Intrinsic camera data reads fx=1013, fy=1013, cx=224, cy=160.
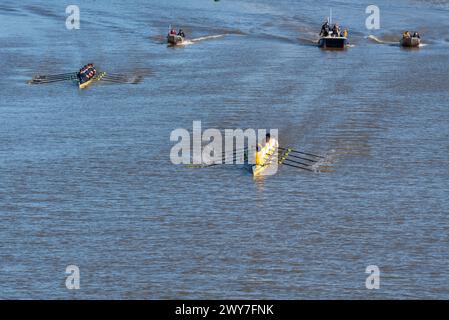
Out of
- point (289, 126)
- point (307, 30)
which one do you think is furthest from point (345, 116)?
point (307, 30)

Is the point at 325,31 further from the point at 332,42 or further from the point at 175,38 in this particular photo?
the point at 175,38

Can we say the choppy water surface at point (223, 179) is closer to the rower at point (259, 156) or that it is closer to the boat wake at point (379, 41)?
the rower at point (259, 156)

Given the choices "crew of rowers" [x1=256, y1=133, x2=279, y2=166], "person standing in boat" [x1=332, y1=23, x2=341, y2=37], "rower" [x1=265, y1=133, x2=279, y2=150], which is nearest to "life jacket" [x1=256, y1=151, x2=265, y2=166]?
"crew of rowers" [x1=256, y1=133, x2=279, y2=166]

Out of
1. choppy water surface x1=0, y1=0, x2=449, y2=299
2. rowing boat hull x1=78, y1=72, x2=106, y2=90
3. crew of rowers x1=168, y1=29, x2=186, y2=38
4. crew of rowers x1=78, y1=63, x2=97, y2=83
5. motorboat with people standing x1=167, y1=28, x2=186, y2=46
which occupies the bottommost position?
choppy water surface x1=0, y1=0, x2=449, y2=299

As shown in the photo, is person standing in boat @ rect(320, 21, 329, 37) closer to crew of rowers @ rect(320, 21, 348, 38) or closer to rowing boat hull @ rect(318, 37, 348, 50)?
crew of rowers @ rect(320, 21, 348, 38)

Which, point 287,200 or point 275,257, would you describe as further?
point 287,200

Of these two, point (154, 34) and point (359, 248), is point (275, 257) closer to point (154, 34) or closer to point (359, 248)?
point (359, 248)
